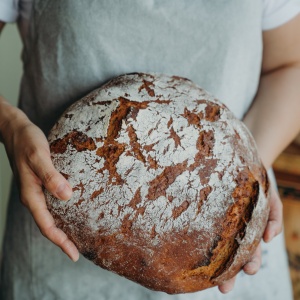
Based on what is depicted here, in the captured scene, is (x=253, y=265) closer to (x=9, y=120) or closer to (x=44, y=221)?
(x=44, y=221)

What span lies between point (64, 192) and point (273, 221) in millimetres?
451

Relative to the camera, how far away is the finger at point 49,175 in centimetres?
80

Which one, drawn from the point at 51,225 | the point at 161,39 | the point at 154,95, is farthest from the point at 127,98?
the point at 51,225

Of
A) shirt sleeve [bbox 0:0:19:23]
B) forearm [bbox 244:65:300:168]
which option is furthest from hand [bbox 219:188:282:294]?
shirt sleeve [bbox 0:0:19:23]

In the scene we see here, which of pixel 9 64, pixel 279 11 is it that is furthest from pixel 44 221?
pixel 9 64

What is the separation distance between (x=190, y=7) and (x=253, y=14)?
15 centimetres

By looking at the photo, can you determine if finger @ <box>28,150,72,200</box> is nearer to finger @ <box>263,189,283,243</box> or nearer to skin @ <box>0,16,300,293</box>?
skin @ <box>0,16,300,293</box>

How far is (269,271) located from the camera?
3.91 ft

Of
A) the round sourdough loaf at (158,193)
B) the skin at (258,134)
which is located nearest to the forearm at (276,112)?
the skin at (258,134)

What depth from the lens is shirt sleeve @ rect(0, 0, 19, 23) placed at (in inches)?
39.9

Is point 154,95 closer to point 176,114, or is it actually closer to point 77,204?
point 176,114

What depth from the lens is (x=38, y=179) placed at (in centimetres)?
87

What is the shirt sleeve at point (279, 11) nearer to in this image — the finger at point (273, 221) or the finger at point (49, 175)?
the finger at point (273, 221)

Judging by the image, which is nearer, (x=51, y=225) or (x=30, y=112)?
(x=51, y=225)
